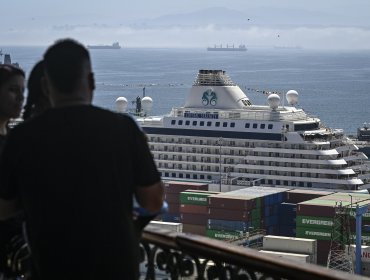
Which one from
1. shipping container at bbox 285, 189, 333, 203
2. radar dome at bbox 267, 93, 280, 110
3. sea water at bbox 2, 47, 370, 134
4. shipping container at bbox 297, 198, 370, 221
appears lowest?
sea water at bbox 2, 47, 370, 134

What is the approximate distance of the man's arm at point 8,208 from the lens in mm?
2633

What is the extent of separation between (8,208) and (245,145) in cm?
3081

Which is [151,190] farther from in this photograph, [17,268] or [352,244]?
[352,244]

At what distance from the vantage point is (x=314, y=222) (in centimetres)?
2458

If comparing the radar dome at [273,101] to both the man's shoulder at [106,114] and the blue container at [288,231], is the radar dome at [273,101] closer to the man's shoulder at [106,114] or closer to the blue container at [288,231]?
the blue container at [288,231]

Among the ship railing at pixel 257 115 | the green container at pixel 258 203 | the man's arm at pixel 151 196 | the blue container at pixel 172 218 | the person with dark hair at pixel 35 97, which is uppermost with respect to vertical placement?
the person with dark hair at pixel 35 97

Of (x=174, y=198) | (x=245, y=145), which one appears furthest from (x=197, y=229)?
(x=245, y=145)

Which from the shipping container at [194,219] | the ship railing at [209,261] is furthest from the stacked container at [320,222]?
the ship railing at [209,261]

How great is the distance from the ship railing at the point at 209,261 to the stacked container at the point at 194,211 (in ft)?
76.4

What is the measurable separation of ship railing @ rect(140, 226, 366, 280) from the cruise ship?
28.5 meters

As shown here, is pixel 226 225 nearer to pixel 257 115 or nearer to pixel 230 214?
pixel 230 214

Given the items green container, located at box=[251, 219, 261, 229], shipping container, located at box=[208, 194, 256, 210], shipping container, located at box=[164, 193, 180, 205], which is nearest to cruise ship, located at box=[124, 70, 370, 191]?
shipping container, located at box=[164, 193, 180, 205]

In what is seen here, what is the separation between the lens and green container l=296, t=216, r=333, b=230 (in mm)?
24344

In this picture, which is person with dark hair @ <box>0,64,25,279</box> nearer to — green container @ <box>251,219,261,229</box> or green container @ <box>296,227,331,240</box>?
green container @ <box>296,227,331,240</box>
